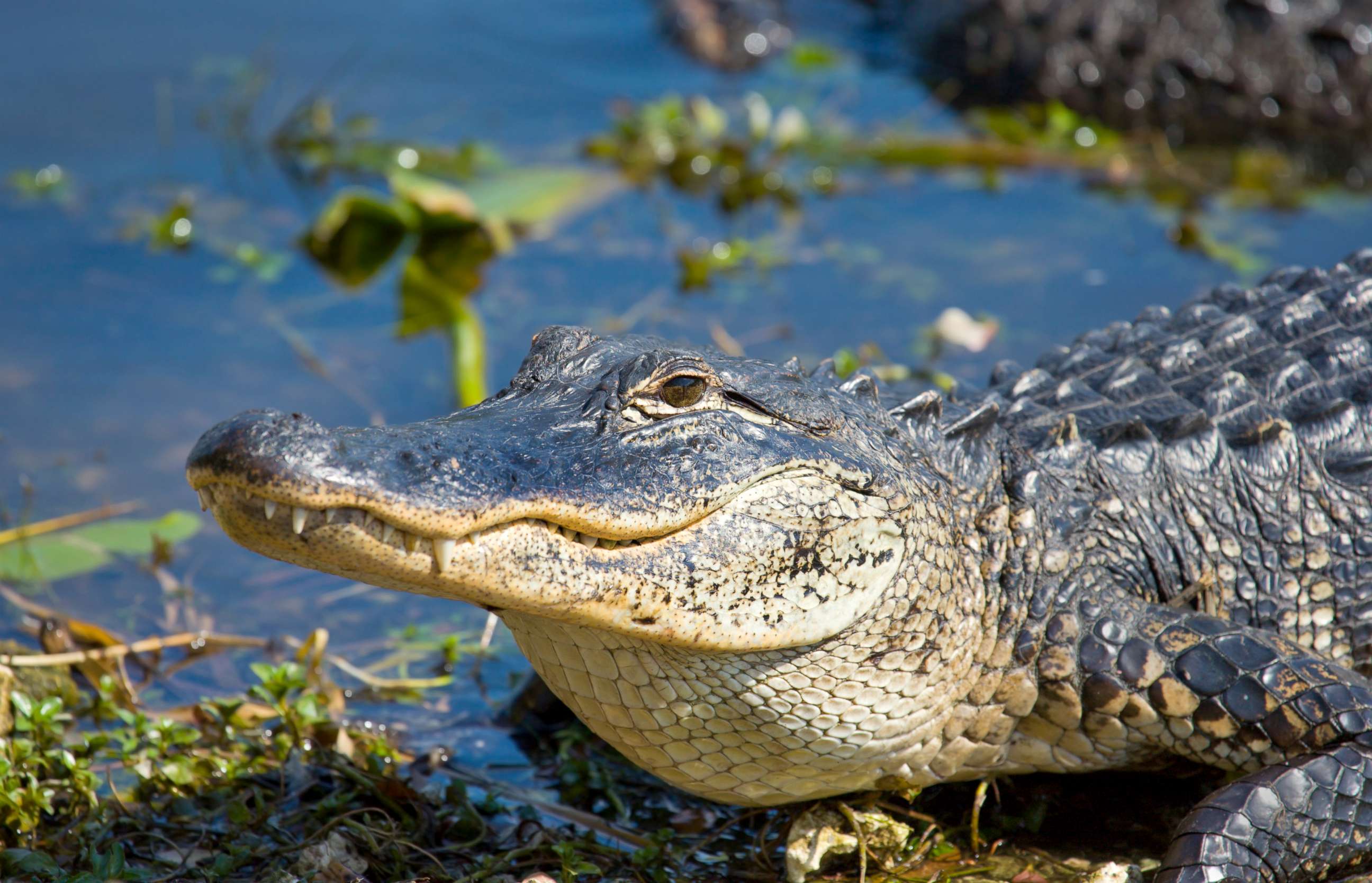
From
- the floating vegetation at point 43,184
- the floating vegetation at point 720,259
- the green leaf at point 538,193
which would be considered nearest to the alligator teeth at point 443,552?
the floating vegetation at point 720,259

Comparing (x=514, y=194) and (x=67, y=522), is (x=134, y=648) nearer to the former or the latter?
(x=67, y=522)

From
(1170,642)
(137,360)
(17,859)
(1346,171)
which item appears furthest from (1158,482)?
(1346,171)

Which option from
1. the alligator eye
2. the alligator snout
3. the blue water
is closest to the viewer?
the alligator snout

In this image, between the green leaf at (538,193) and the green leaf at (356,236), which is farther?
the green leaf at (538,193)

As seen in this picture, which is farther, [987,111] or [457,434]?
[987,111]

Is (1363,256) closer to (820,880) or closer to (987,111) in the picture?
(820,880)

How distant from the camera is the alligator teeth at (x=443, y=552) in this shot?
7.42ft

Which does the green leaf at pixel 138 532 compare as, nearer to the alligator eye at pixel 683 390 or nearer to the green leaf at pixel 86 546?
the green leaf at pixel 86 546

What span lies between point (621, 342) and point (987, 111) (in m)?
5.54

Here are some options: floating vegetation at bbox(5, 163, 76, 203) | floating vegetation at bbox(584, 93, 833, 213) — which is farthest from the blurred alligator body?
floating vegetation at bbox(5, 163, 76, 203)

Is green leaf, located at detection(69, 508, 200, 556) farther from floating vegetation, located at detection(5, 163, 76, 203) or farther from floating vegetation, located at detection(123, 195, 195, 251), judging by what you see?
floating vegetation, located at detection(5, 163, 76, 203)

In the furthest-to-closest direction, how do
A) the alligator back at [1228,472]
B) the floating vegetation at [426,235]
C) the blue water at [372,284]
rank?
1. the floating vegetation at [426,235]
2. the blue water at [372,284]
3. the alligator back at [1228,472]

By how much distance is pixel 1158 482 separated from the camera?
324cm

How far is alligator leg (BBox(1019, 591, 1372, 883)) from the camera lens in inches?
106
